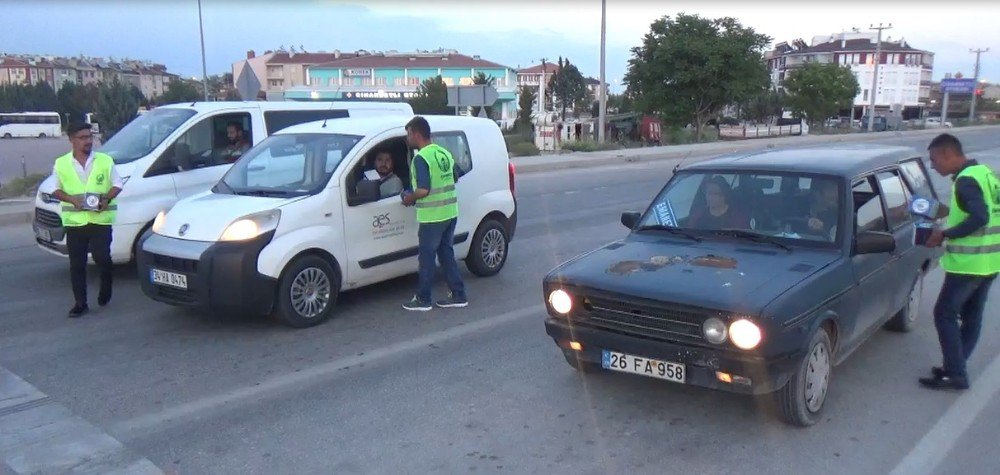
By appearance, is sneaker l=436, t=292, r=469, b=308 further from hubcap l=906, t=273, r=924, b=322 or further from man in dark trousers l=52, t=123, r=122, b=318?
hubcap l=906, t=273, r=924, b=322

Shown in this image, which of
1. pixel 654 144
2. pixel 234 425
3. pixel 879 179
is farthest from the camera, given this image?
pixel 654 144

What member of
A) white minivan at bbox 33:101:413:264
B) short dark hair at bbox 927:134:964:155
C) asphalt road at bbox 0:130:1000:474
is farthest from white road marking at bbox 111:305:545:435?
white minivan at bbox 33:101:413:264

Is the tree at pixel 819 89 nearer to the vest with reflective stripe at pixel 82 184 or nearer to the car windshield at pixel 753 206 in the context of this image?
the car windshield at pixel 753 206

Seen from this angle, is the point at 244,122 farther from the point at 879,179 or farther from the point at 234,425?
the point at 879,179

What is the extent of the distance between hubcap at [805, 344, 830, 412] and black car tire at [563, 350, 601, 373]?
1.20 m

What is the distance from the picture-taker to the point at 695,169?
6.02 m

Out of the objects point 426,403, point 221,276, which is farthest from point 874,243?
point 221,276

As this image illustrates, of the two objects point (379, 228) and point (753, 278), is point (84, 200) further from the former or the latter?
point (753, 278)

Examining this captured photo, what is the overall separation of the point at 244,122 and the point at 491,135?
2.99 metres

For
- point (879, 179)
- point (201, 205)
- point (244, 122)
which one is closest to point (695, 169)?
point (879, 179)

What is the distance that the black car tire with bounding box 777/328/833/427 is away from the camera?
179 inches

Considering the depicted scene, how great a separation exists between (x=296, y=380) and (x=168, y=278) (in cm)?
172

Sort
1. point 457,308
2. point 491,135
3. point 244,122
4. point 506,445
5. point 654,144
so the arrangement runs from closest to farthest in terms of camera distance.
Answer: point 506,445, point 457,308, point 491,135, point 244,122, point 654,144

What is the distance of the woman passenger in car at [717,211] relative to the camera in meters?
5.51
